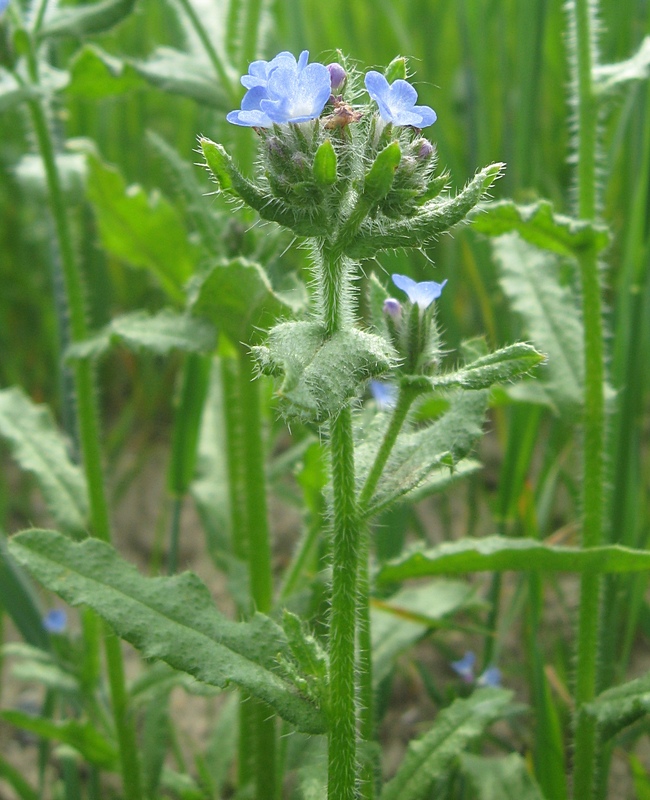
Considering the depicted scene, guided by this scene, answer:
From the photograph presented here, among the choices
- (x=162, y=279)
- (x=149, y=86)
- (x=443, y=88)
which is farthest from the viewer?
(x=443, y=88)

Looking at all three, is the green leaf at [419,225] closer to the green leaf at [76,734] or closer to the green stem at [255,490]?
the green stem at [255,490]

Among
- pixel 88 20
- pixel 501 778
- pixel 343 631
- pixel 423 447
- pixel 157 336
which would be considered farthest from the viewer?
pixel 88 20

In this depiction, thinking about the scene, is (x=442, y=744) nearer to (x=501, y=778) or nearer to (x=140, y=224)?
(x=501, y=778)

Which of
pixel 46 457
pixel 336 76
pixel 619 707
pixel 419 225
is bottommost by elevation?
pixel 619 707

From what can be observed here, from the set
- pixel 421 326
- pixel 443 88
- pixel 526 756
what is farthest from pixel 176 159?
pixel 443 88

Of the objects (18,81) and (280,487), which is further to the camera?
(280,487)

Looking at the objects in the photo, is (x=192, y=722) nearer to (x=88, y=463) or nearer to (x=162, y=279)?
(x=88, y=463)

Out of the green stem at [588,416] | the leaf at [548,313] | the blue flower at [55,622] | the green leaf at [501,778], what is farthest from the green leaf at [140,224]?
the green leaf at [501,778]

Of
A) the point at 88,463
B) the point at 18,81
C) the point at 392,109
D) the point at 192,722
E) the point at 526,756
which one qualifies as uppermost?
the point at 18,81

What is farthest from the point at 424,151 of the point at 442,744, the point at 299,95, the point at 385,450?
the point at 442,744
